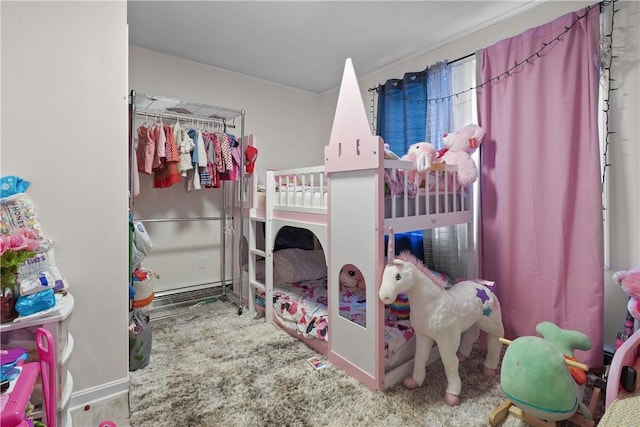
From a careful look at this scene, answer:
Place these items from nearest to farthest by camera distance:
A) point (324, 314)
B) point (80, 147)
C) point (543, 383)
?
point (543, 383)
point (80, 147)
point (324, 314)

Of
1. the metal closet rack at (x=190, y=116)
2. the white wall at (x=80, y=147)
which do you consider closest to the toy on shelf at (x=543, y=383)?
the white wall at (x=80, y=147)

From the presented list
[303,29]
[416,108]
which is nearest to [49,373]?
[303,29]

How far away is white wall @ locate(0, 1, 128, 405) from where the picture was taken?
1376 mm

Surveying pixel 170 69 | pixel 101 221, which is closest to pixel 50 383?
pixel 101 221

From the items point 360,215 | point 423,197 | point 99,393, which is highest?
point 423,197

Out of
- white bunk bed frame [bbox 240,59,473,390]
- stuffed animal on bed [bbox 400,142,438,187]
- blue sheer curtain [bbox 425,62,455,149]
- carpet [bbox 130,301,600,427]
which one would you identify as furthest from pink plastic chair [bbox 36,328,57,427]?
blue sheer curtain [bbox 425,62,455,149]

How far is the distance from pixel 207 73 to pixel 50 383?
3.10m

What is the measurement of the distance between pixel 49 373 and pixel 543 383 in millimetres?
1916

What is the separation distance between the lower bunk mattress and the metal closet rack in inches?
21.0

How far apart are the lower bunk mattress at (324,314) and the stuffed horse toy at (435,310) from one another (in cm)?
14

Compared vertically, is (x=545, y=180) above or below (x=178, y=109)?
below

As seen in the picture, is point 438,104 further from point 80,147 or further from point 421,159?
point 80,147

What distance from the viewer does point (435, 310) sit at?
5.76ft

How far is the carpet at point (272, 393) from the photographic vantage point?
1.57 metres
